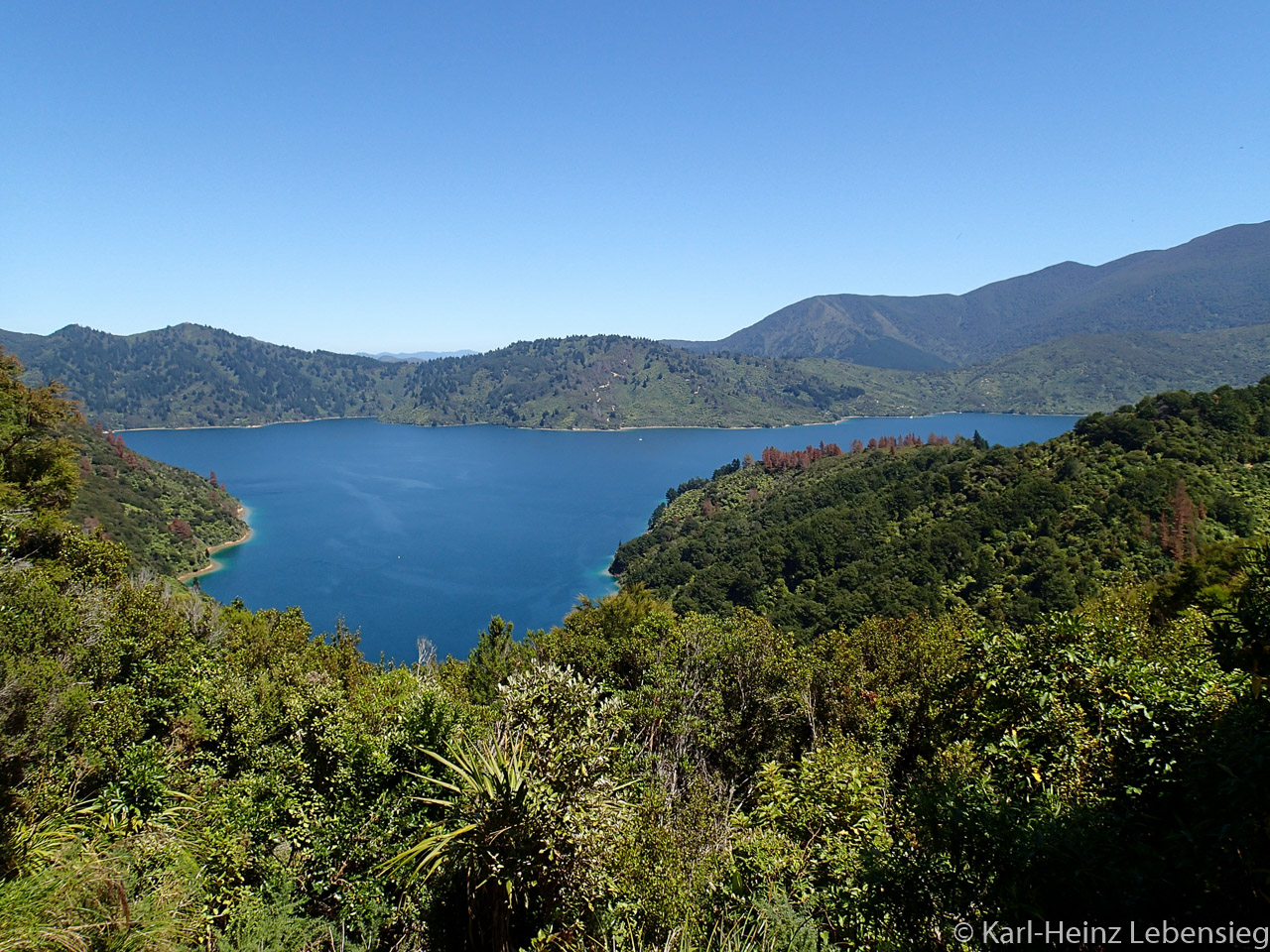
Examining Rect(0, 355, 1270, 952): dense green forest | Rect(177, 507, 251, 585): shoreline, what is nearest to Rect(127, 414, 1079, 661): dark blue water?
Rect(177, 507, 251, 585): shoreline

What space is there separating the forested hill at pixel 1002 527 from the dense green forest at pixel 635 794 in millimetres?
25405

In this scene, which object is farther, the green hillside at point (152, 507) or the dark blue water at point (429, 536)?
the green hillside at point (152, 507)

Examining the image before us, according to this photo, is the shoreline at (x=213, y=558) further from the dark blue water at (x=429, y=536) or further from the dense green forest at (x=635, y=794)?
the dense green forest at (x=635, y=794)

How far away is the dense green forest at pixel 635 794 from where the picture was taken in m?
5.32

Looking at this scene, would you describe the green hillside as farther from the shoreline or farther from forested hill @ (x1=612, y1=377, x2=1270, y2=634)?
forested hill @ (x1=612, y1=377, x2=1270, y2=634)

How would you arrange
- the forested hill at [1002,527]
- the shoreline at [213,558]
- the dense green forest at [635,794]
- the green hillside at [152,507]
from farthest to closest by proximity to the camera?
the shoreline at [213,558] < the green hillside at [152,507] < the forested hill at [1002,527] < the dense green forest at [635,794]

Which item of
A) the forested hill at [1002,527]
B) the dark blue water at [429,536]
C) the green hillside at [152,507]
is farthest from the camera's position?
the green hillside at [152,507]

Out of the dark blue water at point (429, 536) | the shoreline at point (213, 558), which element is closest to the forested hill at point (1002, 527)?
the dark blue water at point (429, 536)

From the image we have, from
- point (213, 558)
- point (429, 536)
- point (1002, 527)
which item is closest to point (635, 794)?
point (1002, 527)

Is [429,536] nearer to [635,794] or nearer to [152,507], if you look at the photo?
[152,507]

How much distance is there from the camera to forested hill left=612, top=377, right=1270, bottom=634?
149 ft

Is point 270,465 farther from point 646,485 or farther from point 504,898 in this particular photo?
point 504,898

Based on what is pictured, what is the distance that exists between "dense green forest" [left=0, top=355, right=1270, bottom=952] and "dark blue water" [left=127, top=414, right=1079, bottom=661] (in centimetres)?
5028

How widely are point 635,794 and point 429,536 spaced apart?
3831 inches
